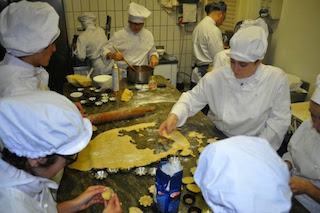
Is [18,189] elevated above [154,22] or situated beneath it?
situated beneath

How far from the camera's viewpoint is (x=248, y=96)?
174 cm

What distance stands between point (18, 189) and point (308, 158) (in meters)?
1.43

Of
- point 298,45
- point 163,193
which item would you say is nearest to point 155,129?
point 163,193

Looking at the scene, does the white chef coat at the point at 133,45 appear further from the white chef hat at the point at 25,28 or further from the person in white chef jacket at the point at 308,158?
the person in white chef jacket at the point at 308,158

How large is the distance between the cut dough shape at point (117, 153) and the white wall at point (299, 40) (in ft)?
6.99

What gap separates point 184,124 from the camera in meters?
1.91

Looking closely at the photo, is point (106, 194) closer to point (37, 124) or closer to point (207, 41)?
point (37, 124)

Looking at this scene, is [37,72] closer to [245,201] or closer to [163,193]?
[163,193]

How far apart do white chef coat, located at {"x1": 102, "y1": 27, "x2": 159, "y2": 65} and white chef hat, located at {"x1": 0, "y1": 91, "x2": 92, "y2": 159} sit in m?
2.39

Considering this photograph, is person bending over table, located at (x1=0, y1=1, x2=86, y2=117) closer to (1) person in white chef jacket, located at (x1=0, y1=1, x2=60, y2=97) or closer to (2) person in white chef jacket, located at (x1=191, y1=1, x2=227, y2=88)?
(1) person in white chef jacket, located at (x1=0, y1=1, x2=60, y2=97)

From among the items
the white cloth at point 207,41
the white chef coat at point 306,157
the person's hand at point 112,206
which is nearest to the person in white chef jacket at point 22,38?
the person's hand at point 112,206

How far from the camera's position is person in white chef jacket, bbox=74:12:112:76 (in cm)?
331

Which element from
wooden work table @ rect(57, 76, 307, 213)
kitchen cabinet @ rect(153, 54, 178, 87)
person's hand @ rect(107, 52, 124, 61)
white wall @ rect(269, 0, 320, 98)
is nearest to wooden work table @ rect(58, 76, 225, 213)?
wooden work table @ rect(57, 76, 307, 213)

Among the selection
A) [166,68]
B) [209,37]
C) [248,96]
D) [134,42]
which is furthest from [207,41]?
[248,96]
